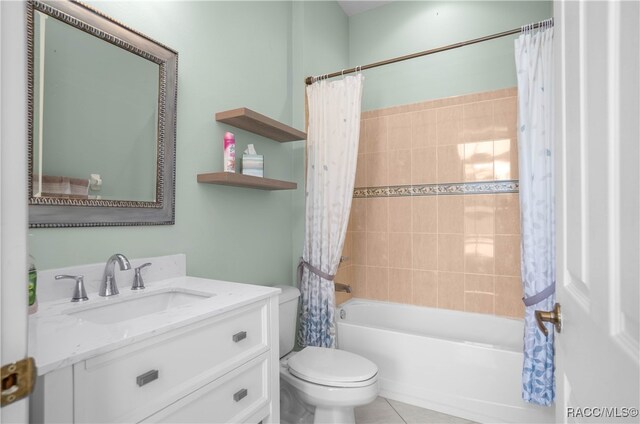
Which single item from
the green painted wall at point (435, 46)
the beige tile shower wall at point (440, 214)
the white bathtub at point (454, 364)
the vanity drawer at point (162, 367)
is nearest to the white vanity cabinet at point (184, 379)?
the vanity drawer at point (162, 367)

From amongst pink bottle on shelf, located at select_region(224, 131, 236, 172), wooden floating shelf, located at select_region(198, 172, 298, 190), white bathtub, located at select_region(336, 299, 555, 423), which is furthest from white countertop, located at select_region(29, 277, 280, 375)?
white bathtub, located at select_region(336, 299, 555, 423)

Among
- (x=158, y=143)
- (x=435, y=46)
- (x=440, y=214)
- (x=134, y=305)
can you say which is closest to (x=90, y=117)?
(x=158, y=143)

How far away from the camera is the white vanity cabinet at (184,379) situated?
75cm

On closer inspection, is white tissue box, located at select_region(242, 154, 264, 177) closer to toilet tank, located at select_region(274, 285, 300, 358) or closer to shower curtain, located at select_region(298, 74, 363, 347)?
shower curtain, located at select_region(298, 74, 363, 347)

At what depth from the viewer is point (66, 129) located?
Answer: 121cm

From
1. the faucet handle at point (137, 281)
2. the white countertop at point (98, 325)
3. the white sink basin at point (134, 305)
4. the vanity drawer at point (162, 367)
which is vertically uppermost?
the faucet handle at point (137, 281)

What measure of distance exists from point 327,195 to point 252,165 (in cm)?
61

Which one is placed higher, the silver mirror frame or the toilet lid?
the silver mirror frame

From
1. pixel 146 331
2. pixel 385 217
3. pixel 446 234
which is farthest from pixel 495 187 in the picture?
pixel 146 331

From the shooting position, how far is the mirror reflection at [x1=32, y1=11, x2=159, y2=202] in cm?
115

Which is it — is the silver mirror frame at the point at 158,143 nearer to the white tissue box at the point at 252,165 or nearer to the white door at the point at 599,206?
the white tissue box at the point at 252,165

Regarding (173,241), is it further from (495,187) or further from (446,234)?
(495,187)

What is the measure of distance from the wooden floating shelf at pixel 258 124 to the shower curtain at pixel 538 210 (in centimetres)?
134

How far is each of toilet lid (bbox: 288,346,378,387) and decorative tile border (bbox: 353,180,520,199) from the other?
4.90 ft
